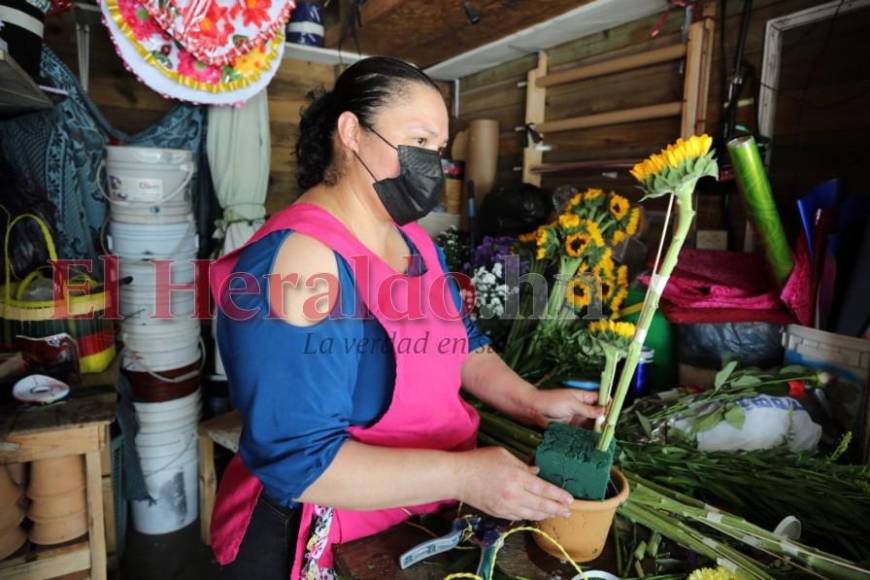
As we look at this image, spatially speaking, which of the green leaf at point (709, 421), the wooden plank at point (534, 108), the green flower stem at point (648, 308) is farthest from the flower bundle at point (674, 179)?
the wooden plank at point (534, 108)

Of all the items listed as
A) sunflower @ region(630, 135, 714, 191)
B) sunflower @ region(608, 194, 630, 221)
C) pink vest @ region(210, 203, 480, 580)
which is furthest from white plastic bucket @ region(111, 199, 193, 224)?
sunflower @ region(630, 135, 714, 191)

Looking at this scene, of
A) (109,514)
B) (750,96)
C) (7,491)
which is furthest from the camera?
(109,514)

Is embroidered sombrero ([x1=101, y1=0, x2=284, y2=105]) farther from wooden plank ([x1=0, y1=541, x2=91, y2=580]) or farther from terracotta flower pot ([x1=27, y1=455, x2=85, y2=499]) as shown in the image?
wooden plank ([x1=0, y1=541, x2=91, y2=580])

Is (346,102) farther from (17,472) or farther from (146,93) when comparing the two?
(146,93)

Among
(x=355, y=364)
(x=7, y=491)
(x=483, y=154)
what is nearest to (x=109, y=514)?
(x=7, y=491)

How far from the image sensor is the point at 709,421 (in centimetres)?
129

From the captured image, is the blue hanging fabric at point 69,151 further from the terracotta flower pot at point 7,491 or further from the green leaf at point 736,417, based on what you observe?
the green leaf at point 736,417

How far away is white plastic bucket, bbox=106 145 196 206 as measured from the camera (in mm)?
2207

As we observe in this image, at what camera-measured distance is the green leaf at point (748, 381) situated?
136cm

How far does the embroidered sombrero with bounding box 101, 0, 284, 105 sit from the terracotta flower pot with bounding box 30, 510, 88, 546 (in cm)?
160

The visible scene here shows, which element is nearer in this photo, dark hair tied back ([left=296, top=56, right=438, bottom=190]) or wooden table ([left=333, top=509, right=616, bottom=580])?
wooden table ([left=333, top=509, right=616, bottom=580])

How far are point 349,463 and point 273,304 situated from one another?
0.27 metres

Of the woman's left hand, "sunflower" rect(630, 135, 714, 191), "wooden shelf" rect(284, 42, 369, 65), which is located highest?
"wooden shelf" rect(284, 42, 369, 65)

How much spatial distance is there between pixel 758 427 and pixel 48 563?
1946 millimetres
